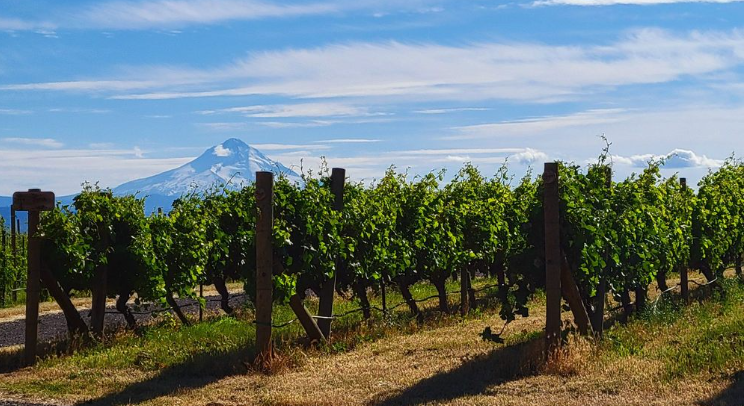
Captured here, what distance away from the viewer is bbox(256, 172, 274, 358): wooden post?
11.0m

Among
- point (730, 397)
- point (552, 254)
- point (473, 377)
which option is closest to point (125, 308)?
point (473, 377)

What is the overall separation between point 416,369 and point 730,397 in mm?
3716

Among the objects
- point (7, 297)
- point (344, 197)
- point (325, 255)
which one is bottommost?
point (7, 297)

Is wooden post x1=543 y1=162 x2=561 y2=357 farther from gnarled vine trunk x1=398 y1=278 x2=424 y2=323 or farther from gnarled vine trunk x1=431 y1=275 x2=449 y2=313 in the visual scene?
gnarled vine trunk x1=431 y1=275 x2=449 y2=313

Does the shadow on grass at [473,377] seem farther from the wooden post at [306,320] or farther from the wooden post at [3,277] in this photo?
the wooden post at [3,277]

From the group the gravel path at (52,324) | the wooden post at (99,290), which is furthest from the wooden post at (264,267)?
the gravel path at (52,324)

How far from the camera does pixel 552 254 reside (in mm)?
10320

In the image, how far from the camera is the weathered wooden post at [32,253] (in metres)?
12.4

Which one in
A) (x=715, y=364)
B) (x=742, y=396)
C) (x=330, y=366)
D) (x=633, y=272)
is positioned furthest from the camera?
(x=633, y=272)

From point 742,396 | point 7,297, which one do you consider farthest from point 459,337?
point 7,297

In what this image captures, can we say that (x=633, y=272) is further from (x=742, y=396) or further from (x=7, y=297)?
(x=7, y=297)

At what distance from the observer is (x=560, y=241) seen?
439 inches

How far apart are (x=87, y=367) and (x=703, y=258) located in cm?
1268

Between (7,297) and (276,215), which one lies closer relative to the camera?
(276,215)
